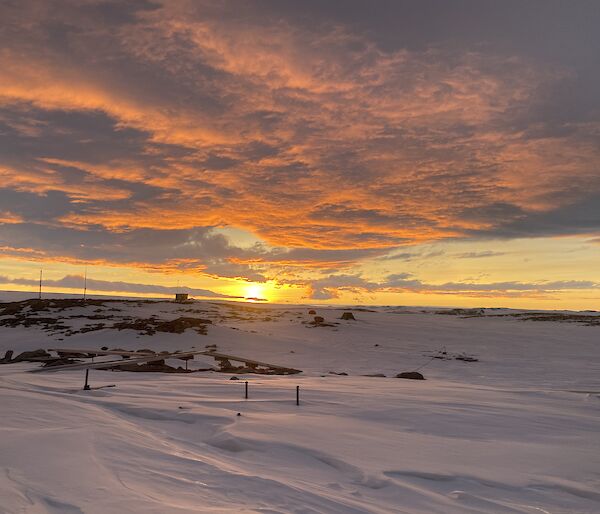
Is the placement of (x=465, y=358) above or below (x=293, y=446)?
below

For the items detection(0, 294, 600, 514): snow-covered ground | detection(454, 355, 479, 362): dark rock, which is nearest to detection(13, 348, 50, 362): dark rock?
detection(0, 294, 600, 514): snow-covered ground

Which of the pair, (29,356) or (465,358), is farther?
(465,358)

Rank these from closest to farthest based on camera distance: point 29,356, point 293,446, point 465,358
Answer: point 293,446 < point 29,356 < point 465,358

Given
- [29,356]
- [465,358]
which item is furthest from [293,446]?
[465,358]

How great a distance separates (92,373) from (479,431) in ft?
37.1

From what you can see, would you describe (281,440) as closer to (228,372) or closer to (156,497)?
(156,497)

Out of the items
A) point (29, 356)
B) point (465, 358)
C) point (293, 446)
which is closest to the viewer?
point (293, 446)

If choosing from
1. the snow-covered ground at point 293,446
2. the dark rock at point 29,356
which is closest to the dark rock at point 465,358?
the snow-covered ground at point 293,446

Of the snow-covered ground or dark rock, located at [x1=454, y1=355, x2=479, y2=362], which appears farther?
dark rock, located at [x1=454, y1=355, x2=479, y2=362]

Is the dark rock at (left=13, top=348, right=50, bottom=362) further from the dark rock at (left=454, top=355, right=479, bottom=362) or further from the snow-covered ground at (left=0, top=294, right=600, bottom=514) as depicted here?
the dark rock at (left=454, top=355, right=479, bottom=362)

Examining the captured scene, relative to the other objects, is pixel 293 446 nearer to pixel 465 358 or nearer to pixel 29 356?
pixel 29 356

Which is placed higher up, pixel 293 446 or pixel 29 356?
pixel 293 446

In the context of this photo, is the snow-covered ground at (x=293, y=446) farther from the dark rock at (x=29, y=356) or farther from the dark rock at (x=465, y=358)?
the dark rock at (x=465, y=358)

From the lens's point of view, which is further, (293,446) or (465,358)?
(465,358)
